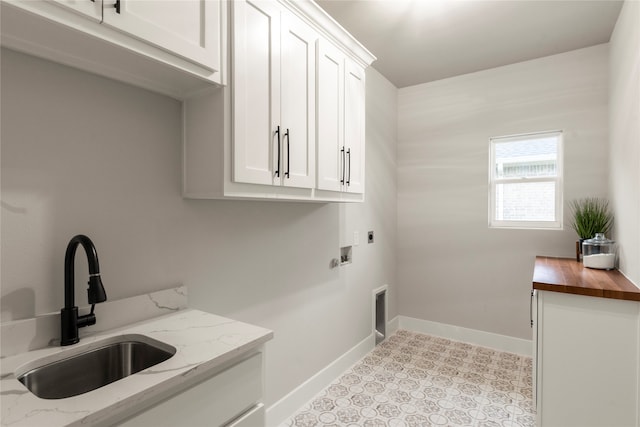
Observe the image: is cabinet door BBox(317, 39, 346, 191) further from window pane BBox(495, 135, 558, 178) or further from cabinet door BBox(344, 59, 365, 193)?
window pane BBox(495, 135, 558, 178)

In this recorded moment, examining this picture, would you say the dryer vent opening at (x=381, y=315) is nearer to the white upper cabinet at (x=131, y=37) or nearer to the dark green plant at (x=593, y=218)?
the dark green plant at (x=593, y=218)

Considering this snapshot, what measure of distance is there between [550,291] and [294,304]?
1548 millimetres

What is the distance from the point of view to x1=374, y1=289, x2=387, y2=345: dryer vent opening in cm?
347

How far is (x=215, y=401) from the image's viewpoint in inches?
42.0

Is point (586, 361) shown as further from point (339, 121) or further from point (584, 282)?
point (339, 121)

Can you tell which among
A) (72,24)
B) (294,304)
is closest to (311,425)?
(294,304)

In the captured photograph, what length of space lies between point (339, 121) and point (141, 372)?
1.68m

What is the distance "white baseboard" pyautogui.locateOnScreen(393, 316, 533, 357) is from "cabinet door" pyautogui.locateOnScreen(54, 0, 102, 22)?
361cm

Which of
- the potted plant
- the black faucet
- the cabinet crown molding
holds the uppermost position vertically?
the cabinet crown molding

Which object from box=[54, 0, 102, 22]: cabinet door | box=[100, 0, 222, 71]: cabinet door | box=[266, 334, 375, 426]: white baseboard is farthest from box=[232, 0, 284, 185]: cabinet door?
box=[266, 334, 375, 426]: white baseboard

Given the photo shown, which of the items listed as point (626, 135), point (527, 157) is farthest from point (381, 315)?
point (626, 135)

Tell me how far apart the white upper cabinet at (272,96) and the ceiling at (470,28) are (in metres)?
0.80

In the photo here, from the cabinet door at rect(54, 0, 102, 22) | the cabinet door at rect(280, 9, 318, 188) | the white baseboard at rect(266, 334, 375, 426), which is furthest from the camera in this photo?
the white baseboard at rect(266, 334, 375, 426)

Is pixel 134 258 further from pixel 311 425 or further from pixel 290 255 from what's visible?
pixel 311 425
